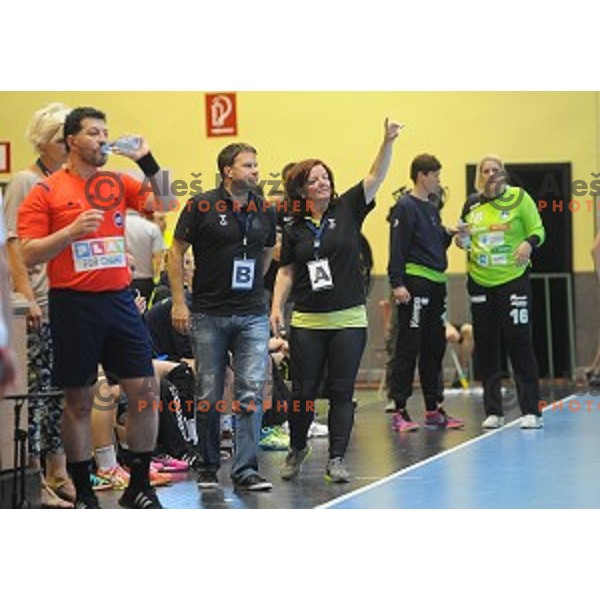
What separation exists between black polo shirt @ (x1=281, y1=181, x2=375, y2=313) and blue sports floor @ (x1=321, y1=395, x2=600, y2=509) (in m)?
0.91

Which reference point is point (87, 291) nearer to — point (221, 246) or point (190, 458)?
point (221, 246)

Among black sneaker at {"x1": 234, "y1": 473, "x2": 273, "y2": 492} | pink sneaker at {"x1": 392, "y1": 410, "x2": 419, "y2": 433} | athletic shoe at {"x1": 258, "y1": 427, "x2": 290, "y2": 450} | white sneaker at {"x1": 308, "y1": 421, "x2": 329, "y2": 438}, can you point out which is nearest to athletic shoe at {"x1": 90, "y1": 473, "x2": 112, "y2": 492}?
black sneaker at {"x1": 234, "y1": 473, "x2": 273, "y2": 492}

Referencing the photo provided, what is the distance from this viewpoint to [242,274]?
754cm

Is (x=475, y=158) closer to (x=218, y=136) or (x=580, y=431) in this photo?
(x=218, y=136)

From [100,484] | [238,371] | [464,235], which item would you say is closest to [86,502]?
[100,484]

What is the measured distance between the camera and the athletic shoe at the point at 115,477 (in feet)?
24.9

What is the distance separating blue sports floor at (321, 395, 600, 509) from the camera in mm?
7102

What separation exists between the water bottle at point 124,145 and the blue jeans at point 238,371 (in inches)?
45.3

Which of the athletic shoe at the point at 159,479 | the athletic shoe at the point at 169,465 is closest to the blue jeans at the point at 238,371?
the athletic shoe at the point at 159,479

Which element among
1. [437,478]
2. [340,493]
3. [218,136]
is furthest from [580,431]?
[218,136]

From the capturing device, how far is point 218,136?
15625mm

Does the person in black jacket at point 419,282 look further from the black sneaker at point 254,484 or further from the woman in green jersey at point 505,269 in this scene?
the black sneaker at point 254,484

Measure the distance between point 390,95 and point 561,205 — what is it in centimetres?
194

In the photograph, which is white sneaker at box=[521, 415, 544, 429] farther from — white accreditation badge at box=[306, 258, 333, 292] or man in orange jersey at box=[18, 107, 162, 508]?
man in orange jersey at box=[18, 107, 162, 508]
